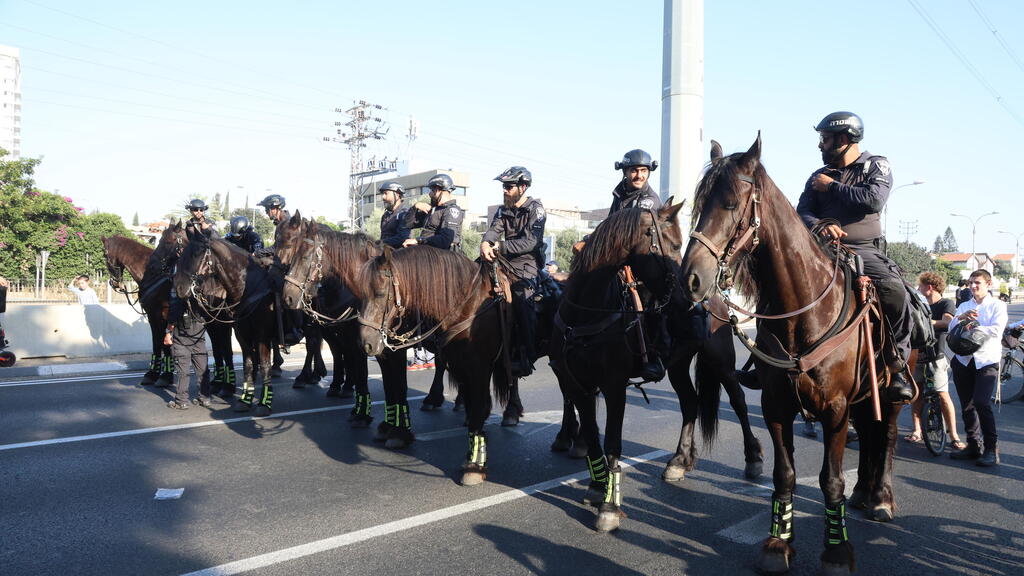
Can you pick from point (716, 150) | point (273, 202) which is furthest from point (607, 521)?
point (273, 202)

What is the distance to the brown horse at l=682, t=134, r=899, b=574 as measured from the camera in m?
3.73

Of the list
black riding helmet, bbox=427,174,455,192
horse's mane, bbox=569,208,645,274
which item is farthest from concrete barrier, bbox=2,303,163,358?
horse's mane, bbox=569,208,645,274

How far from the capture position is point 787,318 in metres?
4.04

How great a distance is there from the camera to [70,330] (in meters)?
13.2

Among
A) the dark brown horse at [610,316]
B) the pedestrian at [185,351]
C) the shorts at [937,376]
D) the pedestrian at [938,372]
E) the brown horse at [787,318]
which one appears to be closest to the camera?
the brown horse at [787,318]

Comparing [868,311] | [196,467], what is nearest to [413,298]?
[196,467]

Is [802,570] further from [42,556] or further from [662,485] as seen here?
[42,556]

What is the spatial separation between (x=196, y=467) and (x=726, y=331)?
16.8 feet

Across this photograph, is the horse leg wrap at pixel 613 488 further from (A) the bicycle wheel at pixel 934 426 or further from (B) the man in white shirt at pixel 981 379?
(B) the man in white shirt at pixel 981 379

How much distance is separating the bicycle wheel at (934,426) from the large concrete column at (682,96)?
13974mm

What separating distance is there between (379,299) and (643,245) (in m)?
2.48

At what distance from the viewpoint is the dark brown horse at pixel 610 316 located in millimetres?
4754

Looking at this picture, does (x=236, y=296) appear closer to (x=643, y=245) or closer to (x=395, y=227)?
(x=395, y=227)

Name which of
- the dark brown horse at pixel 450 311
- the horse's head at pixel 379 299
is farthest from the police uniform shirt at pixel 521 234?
the horse's head at pixel 379 299
